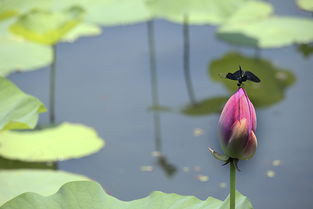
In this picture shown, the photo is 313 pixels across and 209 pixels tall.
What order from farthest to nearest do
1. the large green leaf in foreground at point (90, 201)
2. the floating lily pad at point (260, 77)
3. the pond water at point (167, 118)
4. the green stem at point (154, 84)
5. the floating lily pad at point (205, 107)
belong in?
the floating lily pad at point (260, 77) → the floating lily pad at point (205, 107) → the green stem at point (154, 84) → the pond water at point (167, 118) → the large green leaf in foreground at point (90, 201)

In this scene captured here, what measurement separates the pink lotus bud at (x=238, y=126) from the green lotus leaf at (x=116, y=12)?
2600 mm

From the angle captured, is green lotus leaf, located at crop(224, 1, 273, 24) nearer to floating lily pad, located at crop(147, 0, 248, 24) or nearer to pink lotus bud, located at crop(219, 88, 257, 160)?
floating lily pad, located at crop(147, 0, 248, 24)

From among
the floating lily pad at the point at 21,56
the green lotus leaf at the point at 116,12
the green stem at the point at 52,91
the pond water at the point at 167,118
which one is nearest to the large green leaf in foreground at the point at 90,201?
the pond water at the point at 167,118

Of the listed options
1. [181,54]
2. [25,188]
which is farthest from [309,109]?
[25,188]

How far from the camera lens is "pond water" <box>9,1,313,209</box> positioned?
2.51 meters

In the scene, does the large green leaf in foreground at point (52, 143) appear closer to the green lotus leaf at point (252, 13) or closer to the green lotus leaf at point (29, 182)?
the green lotus leaf at point (29, 182)

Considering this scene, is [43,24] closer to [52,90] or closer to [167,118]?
[52,90]

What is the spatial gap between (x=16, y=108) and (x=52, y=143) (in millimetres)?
725

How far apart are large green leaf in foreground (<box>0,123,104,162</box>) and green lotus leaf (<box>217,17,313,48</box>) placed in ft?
3.98

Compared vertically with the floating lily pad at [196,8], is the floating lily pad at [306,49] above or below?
below

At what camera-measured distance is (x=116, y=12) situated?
3.97 meters

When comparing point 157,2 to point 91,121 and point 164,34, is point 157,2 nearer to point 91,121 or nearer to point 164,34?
point 164,34

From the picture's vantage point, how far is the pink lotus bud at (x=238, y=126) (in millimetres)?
1255

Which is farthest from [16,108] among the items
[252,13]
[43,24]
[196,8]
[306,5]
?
[306,5]
